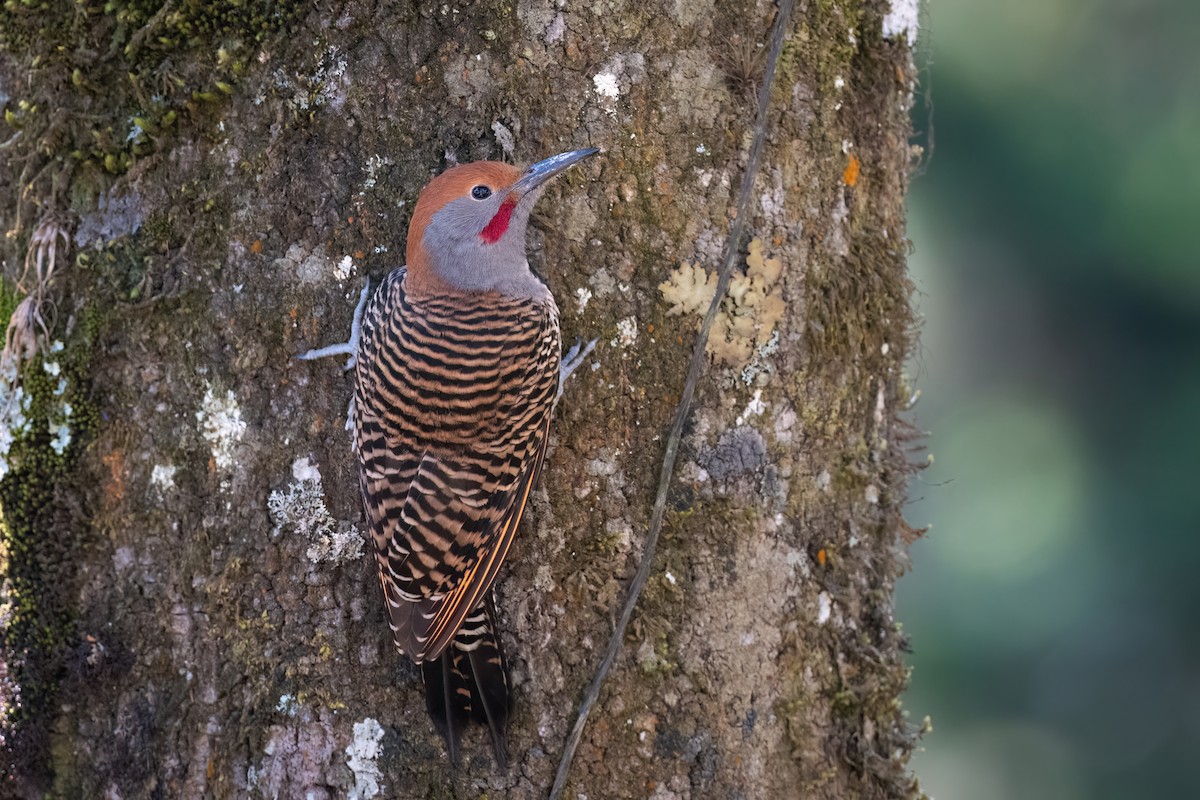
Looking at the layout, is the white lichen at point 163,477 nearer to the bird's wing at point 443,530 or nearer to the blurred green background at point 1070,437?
the bird's wing at point 443,530

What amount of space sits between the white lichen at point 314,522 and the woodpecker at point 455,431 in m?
0.10

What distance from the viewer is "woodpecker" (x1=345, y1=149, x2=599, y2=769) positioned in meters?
2.76

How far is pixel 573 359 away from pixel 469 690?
84 centimetres

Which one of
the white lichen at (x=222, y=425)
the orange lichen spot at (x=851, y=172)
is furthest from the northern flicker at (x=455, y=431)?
the orange lichen spot at (x=851, y=172)

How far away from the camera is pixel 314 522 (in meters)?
2.85

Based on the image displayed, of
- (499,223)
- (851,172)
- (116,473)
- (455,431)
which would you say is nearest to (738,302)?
(851,172)

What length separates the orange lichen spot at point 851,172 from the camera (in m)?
3.16

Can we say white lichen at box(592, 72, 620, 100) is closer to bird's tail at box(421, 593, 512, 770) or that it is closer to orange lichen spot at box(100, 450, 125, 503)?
bird's tail at box(421, 593, 512, 770)

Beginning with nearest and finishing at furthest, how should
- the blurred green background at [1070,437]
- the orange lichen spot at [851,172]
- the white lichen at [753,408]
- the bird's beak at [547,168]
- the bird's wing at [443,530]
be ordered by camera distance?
the bird's wing at [443,530] → the bird's beak at [547,168] → the white lichen at [753,408] → the orange lichen spot at [851,172] → the blurred green background at [1070,437]

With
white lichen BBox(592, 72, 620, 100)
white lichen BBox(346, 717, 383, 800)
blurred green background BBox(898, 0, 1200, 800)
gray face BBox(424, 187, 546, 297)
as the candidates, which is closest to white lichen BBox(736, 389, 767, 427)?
gray face BBox(424, 187, 546, 297)

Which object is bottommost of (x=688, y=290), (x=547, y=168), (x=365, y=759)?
(x=365, y=759)

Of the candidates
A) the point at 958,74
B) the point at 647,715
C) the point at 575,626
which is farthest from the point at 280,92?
the point at 958,74

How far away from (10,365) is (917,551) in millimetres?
7739

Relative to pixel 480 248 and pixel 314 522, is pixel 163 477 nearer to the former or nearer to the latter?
pixel 314 522
